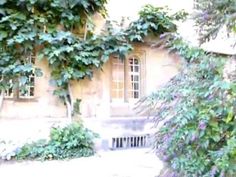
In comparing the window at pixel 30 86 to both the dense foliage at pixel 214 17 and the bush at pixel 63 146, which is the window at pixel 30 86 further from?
the dense foliage at pixel 214 17

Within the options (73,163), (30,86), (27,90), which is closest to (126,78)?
(30,86)

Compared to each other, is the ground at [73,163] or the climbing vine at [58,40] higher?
the climbing vine at [58,40]

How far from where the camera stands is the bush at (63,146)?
282 inches

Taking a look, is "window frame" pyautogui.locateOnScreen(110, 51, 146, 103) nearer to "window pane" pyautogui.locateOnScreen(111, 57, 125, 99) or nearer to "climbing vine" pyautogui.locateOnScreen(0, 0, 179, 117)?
"window pane" pyautogui.locateOnScreen(111, 57, 125, 99)

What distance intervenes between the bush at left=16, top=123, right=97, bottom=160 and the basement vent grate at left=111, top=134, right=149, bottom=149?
79cm

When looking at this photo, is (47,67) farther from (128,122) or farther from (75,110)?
(128,122)

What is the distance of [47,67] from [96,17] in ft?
5.48

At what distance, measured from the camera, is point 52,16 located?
776 centimetres

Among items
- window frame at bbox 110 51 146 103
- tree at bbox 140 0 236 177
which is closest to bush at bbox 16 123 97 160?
window frame at bbox 110 51 146 103

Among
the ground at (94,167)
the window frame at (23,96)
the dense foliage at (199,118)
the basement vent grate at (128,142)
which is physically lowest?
the ground at (94,167)

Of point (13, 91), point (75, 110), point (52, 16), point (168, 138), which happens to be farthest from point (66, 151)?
point (168, 138)

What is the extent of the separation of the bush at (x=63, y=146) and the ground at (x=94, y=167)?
24 cm

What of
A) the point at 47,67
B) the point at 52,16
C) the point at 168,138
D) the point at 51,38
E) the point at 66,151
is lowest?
the point at 66,151

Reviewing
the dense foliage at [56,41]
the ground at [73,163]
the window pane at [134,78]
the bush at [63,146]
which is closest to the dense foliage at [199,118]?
the ground at [73,163]
